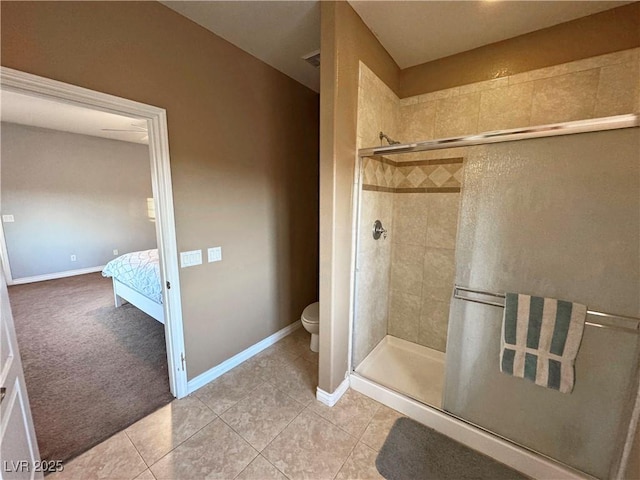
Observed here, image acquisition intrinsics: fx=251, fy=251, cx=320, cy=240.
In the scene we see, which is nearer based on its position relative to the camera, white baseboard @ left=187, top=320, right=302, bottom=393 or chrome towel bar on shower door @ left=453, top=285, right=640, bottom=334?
chrome towel bar on shower door @ left=453, top=285, right=640, bottom=334

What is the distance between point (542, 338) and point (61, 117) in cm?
620

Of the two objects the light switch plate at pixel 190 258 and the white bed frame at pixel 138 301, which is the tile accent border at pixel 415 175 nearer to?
the light switch plate at pixel 190 258

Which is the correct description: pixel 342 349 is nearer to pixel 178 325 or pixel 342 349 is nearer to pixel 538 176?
pixel 178 325

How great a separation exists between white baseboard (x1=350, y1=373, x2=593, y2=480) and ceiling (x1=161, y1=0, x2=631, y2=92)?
2639 mm

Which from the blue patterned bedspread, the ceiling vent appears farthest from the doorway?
the ceiling vent

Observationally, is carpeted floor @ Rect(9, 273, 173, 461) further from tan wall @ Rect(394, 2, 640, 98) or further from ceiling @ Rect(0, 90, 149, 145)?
tan wall @ Rect(394, 2, 640, 98)

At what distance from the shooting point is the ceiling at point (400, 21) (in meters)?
1.59

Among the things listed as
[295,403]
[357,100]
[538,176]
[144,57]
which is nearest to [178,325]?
[295,403]

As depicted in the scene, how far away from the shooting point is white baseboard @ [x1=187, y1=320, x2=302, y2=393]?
2.03 m

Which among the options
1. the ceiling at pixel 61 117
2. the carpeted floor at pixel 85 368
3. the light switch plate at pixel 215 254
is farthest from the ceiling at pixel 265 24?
the carpeted floor at pixel 85 368

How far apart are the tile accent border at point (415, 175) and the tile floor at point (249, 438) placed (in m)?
1.70

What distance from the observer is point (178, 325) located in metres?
1.85

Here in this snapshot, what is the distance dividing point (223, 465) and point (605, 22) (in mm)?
3603

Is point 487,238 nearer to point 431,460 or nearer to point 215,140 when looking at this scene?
point 431,460
